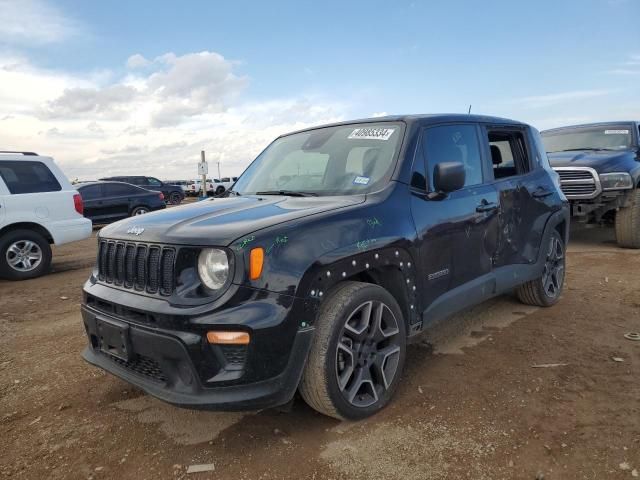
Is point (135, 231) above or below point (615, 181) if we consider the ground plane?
above

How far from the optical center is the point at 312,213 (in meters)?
2.56

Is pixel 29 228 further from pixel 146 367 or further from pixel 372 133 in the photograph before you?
pixel 372 133

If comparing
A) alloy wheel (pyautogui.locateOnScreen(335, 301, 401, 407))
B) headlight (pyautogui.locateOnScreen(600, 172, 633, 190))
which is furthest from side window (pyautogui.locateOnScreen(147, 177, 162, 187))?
alloy wheel (pyautogui.locateOnScreen(335, 301, 401, 407))

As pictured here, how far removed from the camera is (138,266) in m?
2.57

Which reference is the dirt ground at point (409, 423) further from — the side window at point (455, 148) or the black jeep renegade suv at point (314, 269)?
the side window at point (455, 148)

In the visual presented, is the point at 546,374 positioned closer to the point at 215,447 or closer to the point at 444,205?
the point at 444,205

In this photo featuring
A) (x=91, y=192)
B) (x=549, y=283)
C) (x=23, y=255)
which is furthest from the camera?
(x=91, y=192)

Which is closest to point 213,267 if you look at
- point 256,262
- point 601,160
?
point 256,262

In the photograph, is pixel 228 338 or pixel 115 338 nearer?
pixel 228 338

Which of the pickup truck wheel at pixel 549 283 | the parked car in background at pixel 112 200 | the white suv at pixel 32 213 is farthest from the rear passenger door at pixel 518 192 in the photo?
the parked car in background at pixel 112 200

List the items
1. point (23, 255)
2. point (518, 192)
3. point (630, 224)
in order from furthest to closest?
point (630, 224) → point (23, 255) → point (518, 192)

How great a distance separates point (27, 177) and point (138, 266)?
5.97m

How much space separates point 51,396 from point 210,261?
72.7 inches

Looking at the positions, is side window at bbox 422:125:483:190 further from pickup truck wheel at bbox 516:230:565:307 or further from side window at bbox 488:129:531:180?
pickup truck wheel at bbox 516:230:565:307
